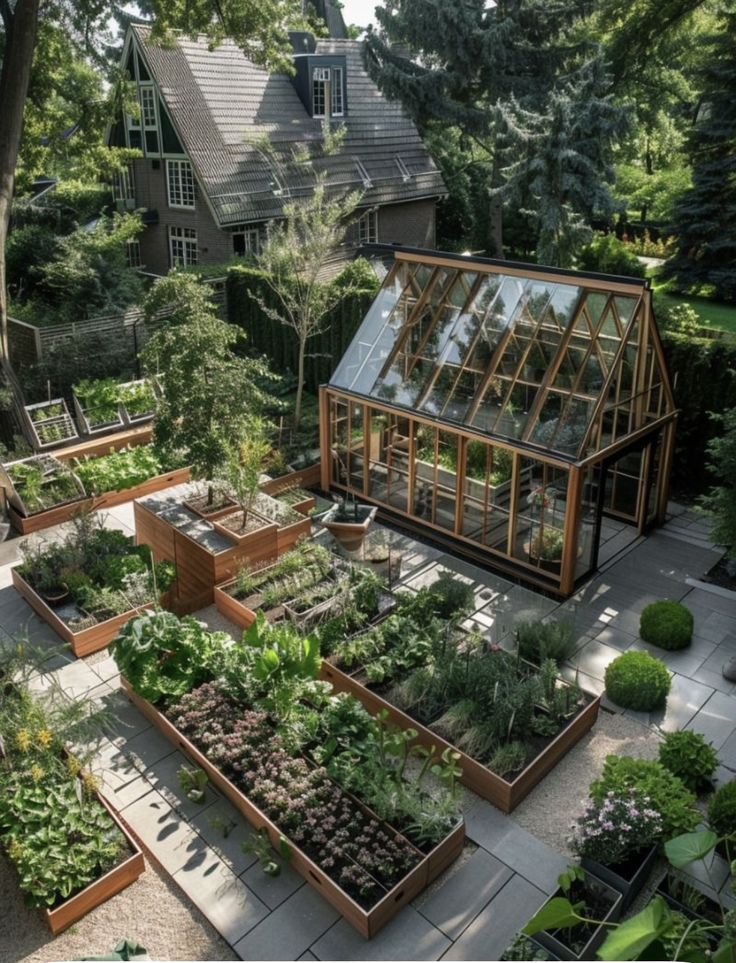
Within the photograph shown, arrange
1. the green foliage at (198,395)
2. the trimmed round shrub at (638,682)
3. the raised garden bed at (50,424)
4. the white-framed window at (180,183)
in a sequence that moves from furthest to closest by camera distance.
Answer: the white-framed window at (180,183) < the raised garden bed at (50,424) < the green foliage at (198,395) < the trimmed round shrub at (638,682)

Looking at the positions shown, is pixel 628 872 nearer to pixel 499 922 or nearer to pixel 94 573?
pixel 499 922

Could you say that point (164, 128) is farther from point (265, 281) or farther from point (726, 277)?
point (726, 277)

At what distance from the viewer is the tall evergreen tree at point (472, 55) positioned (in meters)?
24.9

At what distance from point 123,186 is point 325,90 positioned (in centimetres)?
672

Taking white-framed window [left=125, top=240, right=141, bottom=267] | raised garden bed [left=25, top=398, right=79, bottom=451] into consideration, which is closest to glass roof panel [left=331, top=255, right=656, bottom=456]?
raised garden bed [left=25, top=398, right=79, bottom=451]

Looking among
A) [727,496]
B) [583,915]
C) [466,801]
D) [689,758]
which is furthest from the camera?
[727,496]

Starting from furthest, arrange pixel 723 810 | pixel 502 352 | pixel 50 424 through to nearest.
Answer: pixel 50 424, pixel 502 352, pixel 723 810

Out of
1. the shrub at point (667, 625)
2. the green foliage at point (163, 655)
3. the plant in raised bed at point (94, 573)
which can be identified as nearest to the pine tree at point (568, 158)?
the shrub at point (667, 625)

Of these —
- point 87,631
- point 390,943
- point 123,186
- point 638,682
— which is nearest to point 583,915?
point 390,943

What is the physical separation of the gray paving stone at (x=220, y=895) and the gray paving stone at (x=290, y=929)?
9cm

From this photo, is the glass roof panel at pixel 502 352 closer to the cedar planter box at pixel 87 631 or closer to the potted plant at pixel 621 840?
the potted plant at pixel 621 840

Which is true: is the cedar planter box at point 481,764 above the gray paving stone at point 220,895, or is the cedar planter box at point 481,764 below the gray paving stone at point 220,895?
above

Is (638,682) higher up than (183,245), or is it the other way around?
(183,245)

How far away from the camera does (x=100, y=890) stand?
268 inches
